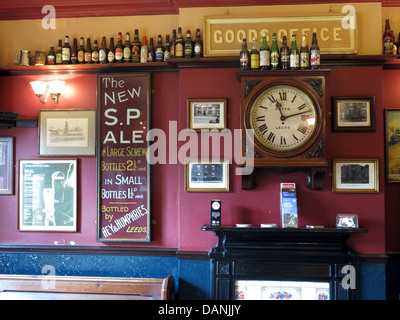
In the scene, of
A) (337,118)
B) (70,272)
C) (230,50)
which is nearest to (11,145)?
(70,272)

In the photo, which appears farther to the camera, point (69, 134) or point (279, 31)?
point (69, 134)

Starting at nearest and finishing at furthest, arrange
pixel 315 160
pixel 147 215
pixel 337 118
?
1. pixel 315 160
2. pixel 337 118
3. pixel 147 215

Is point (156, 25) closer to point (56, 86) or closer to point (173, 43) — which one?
point (173, 43)

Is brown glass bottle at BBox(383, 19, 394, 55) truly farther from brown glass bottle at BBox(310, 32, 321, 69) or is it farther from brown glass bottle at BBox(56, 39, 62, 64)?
brown glass bottle at BBox(56, 39, 62, 64)

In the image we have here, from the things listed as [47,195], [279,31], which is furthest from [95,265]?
[279,31]

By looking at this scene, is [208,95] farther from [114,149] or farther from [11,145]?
[11,145]

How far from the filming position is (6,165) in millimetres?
4008

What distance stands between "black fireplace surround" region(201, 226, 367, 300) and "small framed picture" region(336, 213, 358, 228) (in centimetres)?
8

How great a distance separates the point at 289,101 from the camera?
337 cm

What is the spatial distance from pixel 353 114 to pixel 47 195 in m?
3.13

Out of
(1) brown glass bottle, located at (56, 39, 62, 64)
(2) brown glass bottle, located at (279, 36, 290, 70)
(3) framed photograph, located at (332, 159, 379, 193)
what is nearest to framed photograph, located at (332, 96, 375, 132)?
(3) framed photograph, located at (332, 159, 379, 193)

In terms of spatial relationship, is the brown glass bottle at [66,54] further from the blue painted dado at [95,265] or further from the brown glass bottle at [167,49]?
the blue painted dado at [95,265]

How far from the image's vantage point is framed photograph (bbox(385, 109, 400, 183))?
147 inches

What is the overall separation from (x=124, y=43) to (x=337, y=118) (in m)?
2.25
